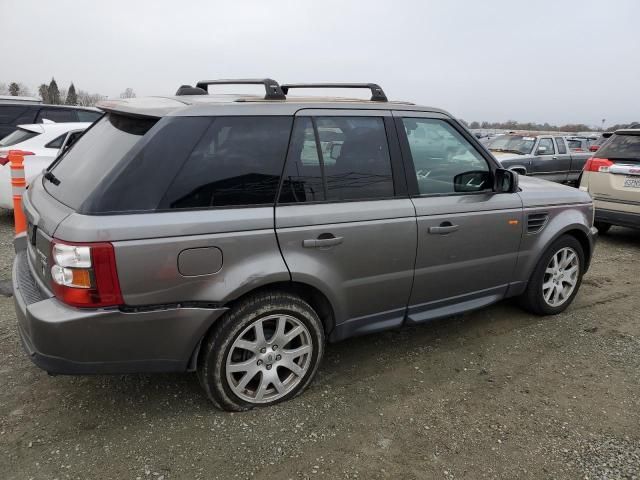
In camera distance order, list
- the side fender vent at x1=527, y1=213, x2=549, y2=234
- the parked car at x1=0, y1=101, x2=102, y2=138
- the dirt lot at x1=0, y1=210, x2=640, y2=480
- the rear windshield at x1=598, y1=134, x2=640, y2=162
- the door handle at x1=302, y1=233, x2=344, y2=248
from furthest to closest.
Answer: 1. the parked car at x1=0, y1=101, x2=102, y2=138
2. the rear windshield at x1=598, y1=134, x2=640, y2=162
3. the side fender vent at x1=527, y1=213, x2=549, y2=234
4. the door handle at x1=302, y1=233, x2=344, y2=248
5. the dirt lot at x1=0, y1=210, x2=640, y2=480

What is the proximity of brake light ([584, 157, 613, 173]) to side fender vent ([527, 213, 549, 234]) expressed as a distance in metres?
3.73

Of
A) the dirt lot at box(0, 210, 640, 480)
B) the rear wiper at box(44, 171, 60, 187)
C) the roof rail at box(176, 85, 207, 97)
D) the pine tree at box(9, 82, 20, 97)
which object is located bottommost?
the dirt lot at box(0, 210, 640, 480)

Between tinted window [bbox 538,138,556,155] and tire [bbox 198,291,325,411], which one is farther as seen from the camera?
tinted window [bbox 538,138,556,155]

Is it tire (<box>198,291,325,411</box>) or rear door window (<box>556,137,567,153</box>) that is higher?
rear door window (<box>556,137,567,153</box>)

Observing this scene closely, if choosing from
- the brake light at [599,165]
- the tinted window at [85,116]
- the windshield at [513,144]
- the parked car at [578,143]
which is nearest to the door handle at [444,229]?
the brake light at [599,165]

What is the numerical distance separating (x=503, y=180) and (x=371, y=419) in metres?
2.03

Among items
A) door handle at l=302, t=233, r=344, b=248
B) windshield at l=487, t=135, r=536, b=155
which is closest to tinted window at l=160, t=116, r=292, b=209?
door handle at l=302, t=233, r=344, b=248

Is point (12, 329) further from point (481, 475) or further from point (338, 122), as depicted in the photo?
point (481, 475)

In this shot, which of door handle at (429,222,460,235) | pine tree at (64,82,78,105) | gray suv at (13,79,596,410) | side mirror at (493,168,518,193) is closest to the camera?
gray suv at (13,79,596,410)

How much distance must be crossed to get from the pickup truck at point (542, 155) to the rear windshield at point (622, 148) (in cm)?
389

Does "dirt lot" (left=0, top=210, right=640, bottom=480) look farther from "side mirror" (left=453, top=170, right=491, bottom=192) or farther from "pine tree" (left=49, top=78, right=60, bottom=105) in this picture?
"pine tree" (left=49, top=78, right=60, bottom=105)

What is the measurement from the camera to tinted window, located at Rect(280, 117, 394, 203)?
2.83m

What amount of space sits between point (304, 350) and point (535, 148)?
1064 cm

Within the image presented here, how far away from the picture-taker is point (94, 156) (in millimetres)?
2727
